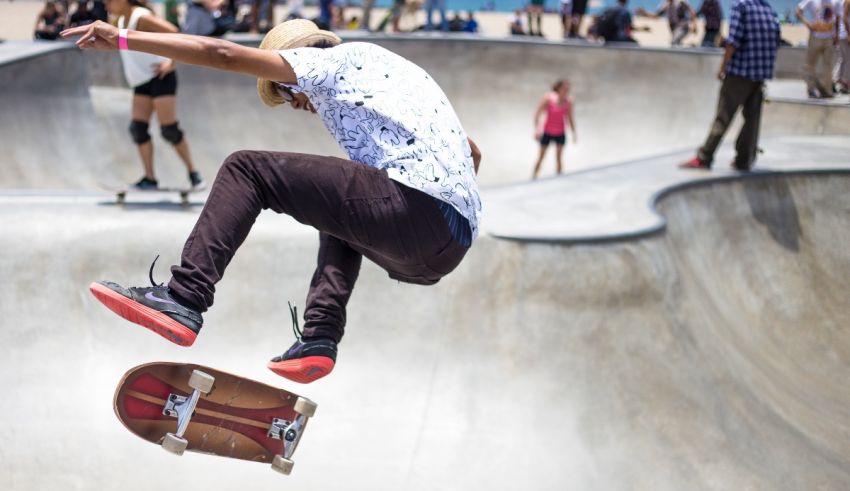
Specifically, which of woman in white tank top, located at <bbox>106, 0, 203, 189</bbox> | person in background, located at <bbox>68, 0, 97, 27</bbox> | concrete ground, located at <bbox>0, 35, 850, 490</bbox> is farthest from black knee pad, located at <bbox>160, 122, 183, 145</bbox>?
person in background, located at <bbox>68, 0, 97, 27</bbox>

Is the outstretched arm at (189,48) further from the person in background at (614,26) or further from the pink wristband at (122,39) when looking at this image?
the person in background at (614,26)

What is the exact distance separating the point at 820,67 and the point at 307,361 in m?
11.7

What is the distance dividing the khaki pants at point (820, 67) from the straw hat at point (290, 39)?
11.3 metres

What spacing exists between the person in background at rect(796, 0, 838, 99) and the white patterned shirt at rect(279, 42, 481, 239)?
1121cm

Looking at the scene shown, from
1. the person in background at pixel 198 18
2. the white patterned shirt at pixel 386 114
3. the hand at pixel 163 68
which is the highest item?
the white patterned shirt at pixel 386 114

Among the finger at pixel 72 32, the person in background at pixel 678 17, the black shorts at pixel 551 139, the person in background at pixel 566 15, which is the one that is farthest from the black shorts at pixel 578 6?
the finger at pixel 72 32

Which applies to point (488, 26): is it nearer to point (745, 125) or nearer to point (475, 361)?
point (745, 125)

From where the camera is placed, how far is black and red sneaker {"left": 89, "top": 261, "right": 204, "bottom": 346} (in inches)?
119

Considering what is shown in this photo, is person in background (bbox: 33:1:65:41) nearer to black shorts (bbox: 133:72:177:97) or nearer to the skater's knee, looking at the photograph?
black shorts (bbox: 133:72:177:97)

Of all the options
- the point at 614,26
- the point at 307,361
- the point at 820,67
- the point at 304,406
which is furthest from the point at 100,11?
the point at 307,361

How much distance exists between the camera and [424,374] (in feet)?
16.8

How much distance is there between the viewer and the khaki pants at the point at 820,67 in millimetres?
12797

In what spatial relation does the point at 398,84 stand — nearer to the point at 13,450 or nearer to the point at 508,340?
the point at 508,340

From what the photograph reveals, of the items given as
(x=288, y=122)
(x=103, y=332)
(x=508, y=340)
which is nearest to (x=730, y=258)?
(x=508, y=340)
